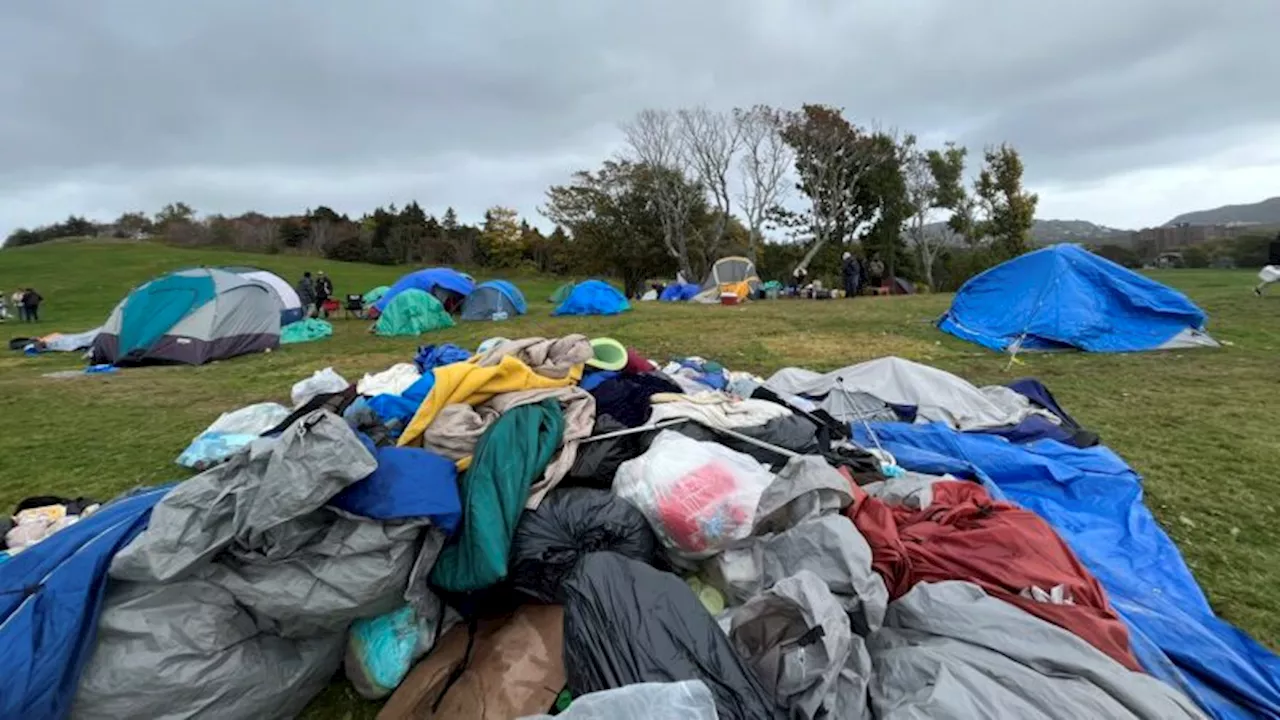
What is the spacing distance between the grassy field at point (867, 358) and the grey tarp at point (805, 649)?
5.11ft

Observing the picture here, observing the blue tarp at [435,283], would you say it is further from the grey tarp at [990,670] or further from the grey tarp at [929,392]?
the grey tarp at [990,670]

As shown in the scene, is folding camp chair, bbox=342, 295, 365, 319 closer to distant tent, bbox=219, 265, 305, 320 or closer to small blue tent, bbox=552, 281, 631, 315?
distant tent, bbox=219, 265, 305, 320

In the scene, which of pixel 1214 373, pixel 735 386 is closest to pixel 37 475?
pixel 735 386

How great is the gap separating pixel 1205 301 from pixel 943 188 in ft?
61.2

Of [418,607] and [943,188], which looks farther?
[943,188]

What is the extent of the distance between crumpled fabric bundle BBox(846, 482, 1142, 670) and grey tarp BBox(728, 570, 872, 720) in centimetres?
48

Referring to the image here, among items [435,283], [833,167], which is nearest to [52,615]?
[435,283]

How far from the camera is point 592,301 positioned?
621 inches

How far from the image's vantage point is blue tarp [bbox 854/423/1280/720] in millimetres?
2164

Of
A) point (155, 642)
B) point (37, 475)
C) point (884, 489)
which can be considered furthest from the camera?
point (37, 475)

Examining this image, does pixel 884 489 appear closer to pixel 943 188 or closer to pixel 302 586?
pixel 302 586

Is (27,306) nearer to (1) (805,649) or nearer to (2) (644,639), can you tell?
(2) (644,639)

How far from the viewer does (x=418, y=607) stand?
2.43m

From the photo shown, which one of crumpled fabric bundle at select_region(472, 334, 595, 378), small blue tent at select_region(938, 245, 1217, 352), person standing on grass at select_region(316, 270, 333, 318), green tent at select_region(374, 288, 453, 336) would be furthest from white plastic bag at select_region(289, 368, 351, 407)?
person standing on grass at select_region(316, 270, 333, 318)
